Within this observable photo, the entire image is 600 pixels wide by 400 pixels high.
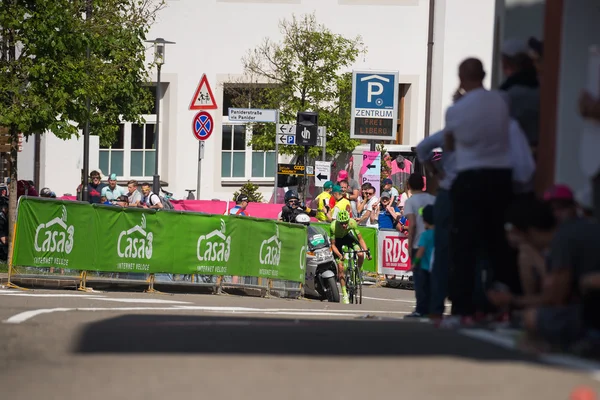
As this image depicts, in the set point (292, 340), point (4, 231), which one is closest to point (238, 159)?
point (4, 231)

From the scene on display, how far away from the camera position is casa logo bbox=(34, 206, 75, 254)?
61.6 ft

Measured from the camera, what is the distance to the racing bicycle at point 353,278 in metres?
20.8

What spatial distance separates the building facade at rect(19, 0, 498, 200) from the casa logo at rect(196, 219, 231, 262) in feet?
99.2

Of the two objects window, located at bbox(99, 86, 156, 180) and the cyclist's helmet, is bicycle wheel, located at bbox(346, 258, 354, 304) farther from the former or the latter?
window, located at bbox(99, 86, 156, 180)

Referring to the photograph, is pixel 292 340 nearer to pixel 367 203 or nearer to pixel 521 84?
pixel 521 84

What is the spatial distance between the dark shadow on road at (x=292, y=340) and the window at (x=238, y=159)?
4329cm

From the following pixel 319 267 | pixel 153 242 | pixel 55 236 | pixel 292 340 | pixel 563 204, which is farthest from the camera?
pixel 319 267

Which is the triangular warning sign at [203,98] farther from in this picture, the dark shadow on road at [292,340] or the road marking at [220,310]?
the dark shadow on road at [292,340]

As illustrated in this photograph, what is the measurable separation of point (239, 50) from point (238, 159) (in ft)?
15.4

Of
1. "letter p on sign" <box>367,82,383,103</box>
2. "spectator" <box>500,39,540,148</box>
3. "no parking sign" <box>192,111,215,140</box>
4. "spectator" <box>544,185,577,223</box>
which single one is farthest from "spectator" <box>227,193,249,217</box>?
"spectator" <box>544,185,577,223</box>

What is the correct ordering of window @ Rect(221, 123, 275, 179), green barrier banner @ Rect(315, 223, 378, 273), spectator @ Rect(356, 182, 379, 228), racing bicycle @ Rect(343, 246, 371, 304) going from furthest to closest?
window @ Rect(221, 123, 275, 179)
spectator @ Rect(356, 182, 379, 228)
green barrier banner @ Rect(315, 223, 378, 273)
racing bicycle @ Rect(343, 246, 371, 304)

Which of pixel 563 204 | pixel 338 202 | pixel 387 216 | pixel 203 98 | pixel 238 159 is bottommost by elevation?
pixel 387 216

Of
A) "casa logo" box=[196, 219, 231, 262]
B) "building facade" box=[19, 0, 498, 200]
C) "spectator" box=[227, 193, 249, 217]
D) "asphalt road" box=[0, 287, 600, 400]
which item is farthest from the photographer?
"building facade" box=[19, 0, 498, 200]

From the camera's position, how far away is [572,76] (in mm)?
9156
